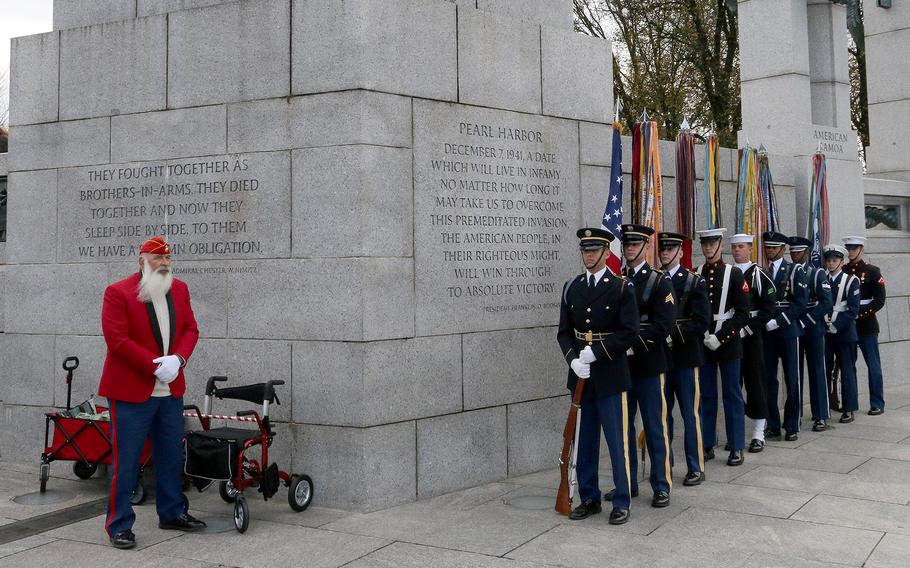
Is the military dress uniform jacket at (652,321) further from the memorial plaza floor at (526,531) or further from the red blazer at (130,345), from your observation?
the red blazer at (130,345)

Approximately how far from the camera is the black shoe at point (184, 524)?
20.2ft

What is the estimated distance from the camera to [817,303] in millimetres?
10125

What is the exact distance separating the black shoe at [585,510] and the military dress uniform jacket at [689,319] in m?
1.68

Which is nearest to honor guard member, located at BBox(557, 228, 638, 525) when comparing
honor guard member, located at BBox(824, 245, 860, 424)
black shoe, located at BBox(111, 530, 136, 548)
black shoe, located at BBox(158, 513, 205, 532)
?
black shoe, located at BBox(158, 513, 205, 532)

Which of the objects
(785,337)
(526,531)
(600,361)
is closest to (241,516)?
(526,531)

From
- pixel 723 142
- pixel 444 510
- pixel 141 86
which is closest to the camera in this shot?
pixel 444 510

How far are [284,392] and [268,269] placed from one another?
948 millimetres

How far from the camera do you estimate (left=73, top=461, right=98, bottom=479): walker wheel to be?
7234mm

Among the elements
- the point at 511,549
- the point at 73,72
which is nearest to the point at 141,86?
the point at 73,72

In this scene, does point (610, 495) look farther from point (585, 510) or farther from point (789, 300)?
point (789, 300)

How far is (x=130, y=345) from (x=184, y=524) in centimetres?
126

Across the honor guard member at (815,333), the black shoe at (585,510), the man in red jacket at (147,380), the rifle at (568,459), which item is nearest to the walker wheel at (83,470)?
the man in red jacket at (147,380)

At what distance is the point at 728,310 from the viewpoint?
27.3 feet

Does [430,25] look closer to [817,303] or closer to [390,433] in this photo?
[390,433]
